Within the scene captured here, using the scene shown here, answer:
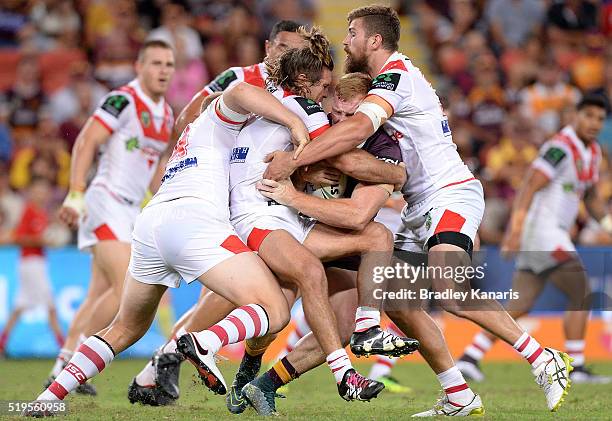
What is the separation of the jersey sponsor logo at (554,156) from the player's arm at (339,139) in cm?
453

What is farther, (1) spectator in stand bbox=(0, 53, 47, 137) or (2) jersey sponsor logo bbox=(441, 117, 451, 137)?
(1) spectator in stand bbox=(0, 53, 47, 137)

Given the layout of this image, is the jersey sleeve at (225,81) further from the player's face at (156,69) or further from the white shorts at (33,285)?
the white shorts at (33,285)

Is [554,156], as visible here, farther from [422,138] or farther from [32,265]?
[32,265]

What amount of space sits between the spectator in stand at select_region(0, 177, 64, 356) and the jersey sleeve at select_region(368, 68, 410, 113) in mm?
7571

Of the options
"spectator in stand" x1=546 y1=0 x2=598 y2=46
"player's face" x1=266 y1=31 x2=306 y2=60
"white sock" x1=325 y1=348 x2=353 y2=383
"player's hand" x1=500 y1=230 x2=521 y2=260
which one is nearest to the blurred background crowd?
"spectator in stand" x1=546 y1=0 x2=598 y2=46

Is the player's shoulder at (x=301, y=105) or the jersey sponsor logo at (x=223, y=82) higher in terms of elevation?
the player's shoulder at (x=301, y=105)

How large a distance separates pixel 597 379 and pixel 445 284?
4.25 m

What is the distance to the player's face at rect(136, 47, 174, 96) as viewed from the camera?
1025 cm

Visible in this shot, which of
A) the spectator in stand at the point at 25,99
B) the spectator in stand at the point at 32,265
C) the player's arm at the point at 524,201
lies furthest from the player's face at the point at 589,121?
the spectator in stand at the point at 25,99

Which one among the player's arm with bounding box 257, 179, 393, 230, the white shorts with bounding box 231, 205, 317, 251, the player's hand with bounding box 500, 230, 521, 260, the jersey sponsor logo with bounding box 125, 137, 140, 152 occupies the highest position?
the player's arm with bounding box 257, 179, 393, 230

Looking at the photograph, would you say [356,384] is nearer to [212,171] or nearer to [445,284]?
[445,284]

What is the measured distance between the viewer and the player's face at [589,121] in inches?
442

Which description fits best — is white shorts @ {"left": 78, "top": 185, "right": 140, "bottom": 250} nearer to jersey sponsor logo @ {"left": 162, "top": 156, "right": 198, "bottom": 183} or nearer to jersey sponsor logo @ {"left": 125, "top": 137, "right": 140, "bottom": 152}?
jersey sponsor logo @ {"left": 125, "top": 137, "right": 140, "bottom": 152}

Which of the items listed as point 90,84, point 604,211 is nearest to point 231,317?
point 604,211
